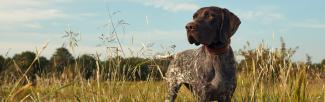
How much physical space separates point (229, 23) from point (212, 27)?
0.86 ft

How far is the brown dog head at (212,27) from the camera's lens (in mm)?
5801

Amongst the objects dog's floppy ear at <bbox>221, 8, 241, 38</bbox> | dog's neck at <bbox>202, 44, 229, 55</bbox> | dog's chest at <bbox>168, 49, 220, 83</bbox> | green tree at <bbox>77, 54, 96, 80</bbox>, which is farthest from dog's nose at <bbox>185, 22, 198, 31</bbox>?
green tree at <bbox>77, 54, 96, 80</bbox>

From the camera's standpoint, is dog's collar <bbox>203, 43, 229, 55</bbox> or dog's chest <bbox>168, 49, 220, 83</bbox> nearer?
dog's collar <bbox>203, 43, 229, 55</bbox>

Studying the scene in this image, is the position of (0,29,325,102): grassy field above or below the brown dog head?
below

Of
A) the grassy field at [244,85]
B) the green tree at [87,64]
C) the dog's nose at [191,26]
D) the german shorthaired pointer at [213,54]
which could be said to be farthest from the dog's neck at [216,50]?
the green tree at [87,64]

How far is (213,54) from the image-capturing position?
6.34m

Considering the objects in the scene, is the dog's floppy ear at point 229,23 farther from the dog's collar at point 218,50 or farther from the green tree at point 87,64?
the green tree at point 87,64

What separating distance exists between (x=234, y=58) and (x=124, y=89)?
146 centimetres

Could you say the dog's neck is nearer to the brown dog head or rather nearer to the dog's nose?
the brown dog head

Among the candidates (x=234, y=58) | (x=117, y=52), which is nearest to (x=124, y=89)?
(x=117, y=52)

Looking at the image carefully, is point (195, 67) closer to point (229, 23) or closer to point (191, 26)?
point (229, 23)

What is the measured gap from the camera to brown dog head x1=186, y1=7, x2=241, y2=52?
228 inches

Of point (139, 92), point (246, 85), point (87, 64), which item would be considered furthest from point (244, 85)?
point (87, 64)

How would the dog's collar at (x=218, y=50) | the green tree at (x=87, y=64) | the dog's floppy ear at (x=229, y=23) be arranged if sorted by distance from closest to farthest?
the dog's floppy ear at (x=229, y=23), the dog's collar at (x=218, y=50), the green tree at (x=87, y=64)
